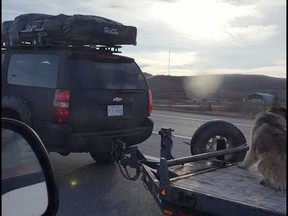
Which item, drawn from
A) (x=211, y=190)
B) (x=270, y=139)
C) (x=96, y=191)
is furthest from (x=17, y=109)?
(x=270, y=139)

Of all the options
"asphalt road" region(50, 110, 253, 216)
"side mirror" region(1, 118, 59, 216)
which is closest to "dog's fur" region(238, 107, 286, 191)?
"side mirror" region(1, 118, 59, 216)

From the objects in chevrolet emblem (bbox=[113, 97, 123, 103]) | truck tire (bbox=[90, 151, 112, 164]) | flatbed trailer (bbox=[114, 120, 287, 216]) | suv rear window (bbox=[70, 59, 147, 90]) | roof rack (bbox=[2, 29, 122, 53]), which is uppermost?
roof rack (bbox=[2, 29, 122, 53])

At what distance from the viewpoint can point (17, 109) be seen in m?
7.44

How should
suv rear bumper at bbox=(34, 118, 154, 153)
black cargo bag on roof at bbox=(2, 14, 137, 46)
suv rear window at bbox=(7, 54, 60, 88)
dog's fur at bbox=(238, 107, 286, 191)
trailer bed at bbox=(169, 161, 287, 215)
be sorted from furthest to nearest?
black cargo bag on roof at bbox=(2, 14, 137, 46) → suv rear window at bbox=(7, 54, 60, 88) → suv rear bumper at bbox=(34, 118, 154, 153) → trailer bed at bbox=(169, 161, 287, 215) → dog's fur at bbox=(238, 107, 286, 191)

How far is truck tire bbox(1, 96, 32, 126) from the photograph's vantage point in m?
7.36

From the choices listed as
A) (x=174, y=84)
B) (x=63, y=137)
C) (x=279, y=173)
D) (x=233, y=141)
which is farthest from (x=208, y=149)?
(x=174, y=84)

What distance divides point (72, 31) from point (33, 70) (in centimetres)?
90

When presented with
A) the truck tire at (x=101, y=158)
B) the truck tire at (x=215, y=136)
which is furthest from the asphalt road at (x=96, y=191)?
the truck tire at (x=215, y=136)

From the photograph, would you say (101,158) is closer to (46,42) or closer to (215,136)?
(46,42)

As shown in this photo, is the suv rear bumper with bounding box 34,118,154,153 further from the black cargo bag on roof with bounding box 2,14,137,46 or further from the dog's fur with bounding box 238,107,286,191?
the dog's fur with bounding box 238,107,286,191

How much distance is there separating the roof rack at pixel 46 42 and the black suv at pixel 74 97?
9 centimetres

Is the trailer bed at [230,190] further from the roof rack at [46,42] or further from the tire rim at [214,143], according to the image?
the roof rack at [46,42]

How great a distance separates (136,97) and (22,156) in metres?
5.87

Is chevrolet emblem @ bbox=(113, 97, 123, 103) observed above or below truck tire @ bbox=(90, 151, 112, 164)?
above
